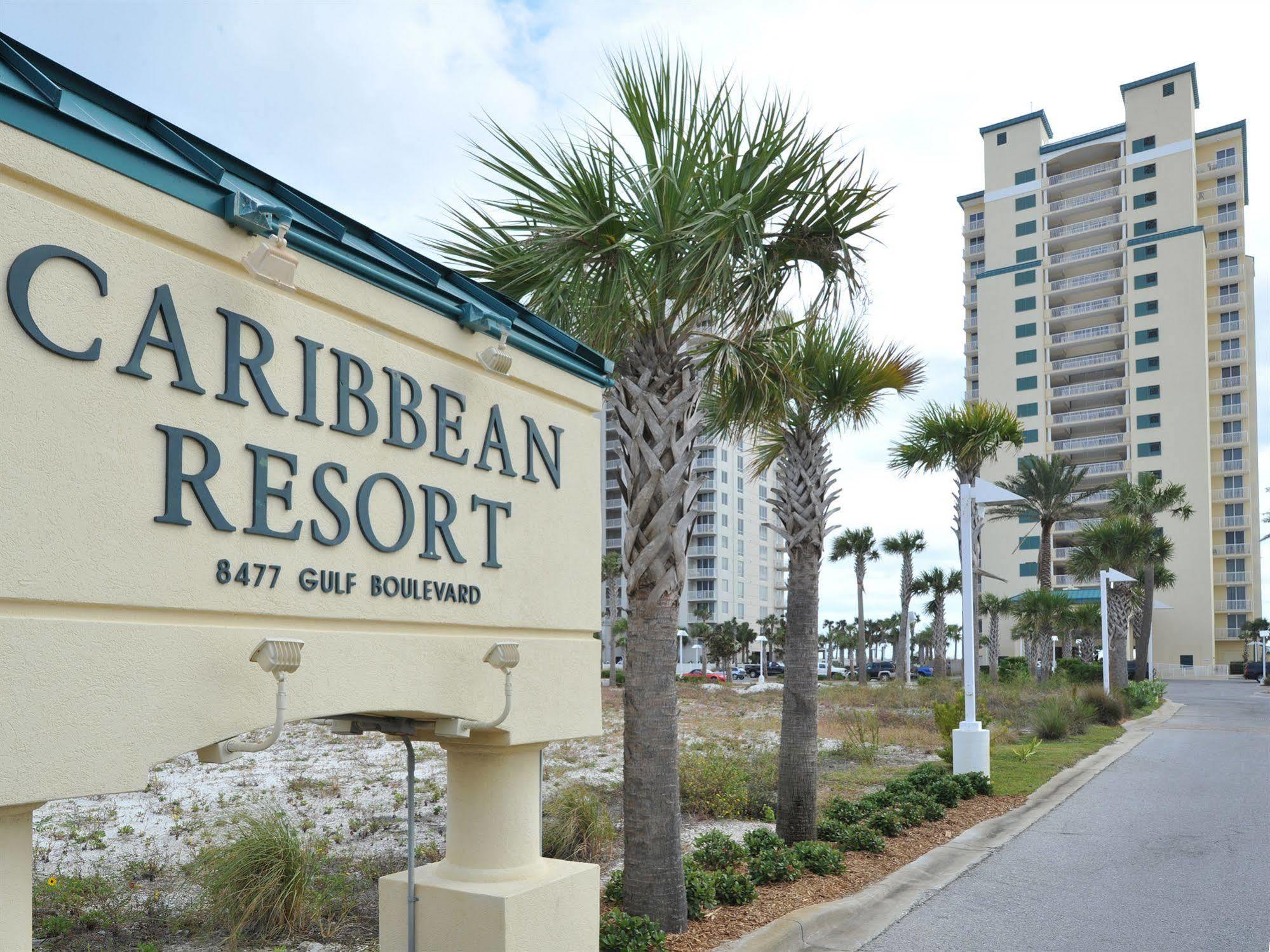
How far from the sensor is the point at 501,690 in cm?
489

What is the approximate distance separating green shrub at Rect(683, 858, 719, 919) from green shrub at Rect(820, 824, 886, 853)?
2.86 meters

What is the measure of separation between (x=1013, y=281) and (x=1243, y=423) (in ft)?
71.6

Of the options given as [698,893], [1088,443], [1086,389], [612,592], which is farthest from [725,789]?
[1086,389]

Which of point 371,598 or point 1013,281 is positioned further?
point 1013,281

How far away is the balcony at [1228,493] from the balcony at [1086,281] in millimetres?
19249

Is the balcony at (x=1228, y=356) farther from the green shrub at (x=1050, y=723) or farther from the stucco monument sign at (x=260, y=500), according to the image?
the stucco monument sign at (x=260, y=500)

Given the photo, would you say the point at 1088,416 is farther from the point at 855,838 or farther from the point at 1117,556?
the point at 855,838

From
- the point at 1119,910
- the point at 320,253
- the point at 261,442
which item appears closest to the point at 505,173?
the point at 320,253

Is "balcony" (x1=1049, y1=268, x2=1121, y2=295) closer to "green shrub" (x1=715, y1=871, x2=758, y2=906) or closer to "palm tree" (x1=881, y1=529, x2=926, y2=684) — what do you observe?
"palm tree" (x1=881, y1=529, x2=926, y2=684)

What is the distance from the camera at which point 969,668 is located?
15.8 meters

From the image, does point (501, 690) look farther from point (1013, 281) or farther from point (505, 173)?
point (1013, 281)

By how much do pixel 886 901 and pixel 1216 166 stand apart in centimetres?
9543

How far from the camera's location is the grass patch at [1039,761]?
1534 centimetres

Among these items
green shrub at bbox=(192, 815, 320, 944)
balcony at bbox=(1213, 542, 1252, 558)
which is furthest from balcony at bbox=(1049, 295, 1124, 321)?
green shrub at bbox=(192, 815, 320, 944)
